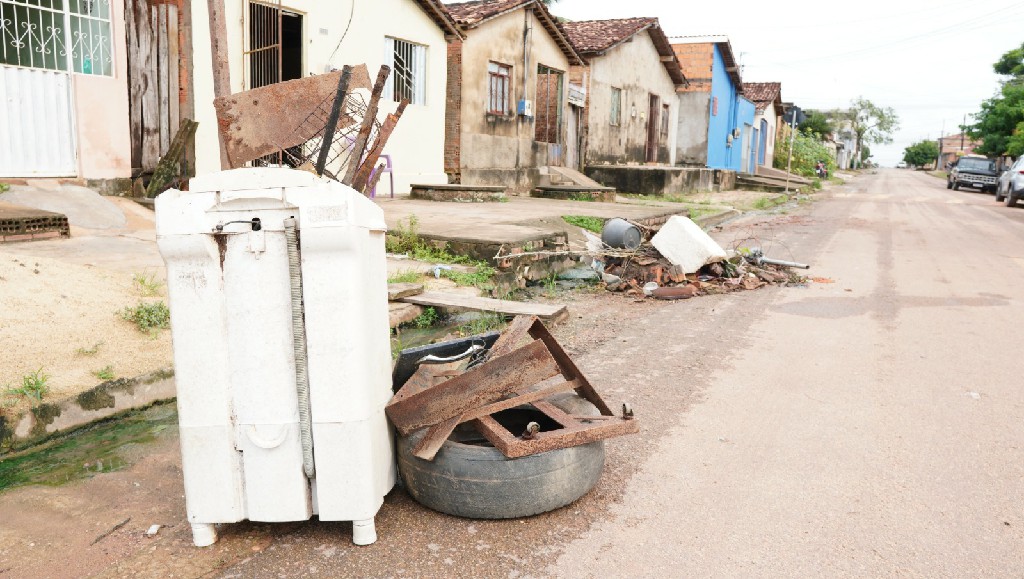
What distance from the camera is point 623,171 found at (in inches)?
860

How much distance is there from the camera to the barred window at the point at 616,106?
23156 millimetres

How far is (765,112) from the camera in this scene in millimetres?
42719

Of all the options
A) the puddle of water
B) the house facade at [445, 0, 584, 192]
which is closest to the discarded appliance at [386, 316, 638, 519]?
the puddle of water

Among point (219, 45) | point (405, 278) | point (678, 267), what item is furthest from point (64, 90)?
point (678, 267)

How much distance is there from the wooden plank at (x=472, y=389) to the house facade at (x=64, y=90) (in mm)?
7863

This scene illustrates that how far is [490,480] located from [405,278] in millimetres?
4381

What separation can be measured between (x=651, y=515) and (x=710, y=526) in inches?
8.9

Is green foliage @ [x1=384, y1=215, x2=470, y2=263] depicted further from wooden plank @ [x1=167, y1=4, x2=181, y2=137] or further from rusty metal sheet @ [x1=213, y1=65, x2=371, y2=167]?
rusty metal sheet @ [x1=213, y1=65, x2=371, y2=167]

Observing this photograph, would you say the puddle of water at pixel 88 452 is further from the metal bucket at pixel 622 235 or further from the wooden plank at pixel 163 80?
the wooden plank at pixel 163 80

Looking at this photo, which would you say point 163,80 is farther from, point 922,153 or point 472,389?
point 922,153

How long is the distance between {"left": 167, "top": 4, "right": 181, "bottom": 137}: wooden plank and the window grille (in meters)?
0.78

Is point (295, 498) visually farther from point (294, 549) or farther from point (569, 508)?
point (569, 508)

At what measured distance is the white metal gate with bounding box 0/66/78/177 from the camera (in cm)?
851

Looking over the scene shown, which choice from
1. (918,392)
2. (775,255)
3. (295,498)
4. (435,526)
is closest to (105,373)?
(295,498)
